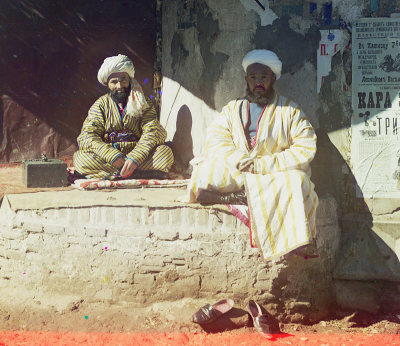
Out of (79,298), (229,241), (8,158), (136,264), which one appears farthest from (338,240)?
(8,158)

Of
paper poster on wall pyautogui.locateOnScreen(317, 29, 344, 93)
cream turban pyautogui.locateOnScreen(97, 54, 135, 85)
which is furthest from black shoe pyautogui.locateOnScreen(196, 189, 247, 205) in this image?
cream turban pyautogui.locateOnScreen(97, 54, 135, 85)

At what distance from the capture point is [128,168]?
633 centimetres

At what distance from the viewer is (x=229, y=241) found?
528cm

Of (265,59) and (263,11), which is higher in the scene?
(263,11)

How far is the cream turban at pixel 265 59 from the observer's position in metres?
5.38

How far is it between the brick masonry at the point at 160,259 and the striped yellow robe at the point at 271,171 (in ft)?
0.86

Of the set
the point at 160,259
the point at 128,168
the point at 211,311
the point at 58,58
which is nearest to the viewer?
the point at 211,311

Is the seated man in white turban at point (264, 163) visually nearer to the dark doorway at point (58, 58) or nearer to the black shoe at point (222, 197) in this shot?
the black shoe at point (222, 197)

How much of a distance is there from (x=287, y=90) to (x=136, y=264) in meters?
1.97

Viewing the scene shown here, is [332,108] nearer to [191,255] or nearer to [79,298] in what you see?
[191,255]

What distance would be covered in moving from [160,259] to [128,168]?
129 centimetres

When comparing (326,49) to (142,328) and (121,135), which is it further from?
(142,328)

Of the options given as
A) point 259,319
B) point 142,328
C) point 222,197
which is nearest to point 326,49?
point 222,197

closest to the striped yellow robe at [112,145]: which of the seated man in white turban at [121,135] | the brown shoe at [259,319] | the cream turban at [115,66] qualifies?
the seated man in white turban at [121,135]
